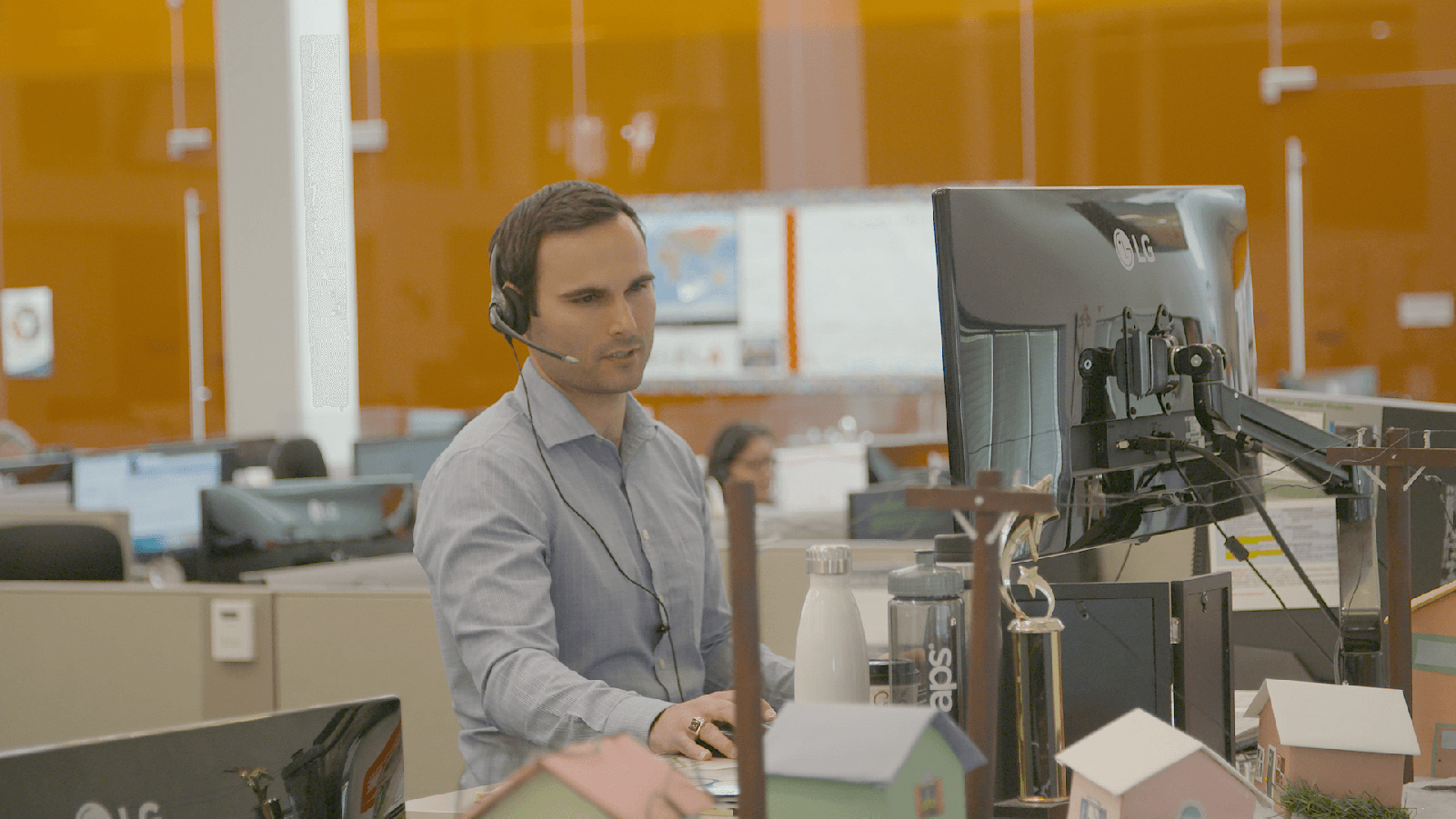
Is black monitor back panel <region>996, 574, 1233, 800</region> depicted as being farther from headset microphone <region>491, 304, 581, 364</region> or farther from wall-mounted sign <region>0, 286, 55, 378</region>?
wall-mounted sign <region>0, 286, 55, 378</region>

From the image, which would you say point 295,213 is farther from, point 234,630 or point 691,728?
point 691,728

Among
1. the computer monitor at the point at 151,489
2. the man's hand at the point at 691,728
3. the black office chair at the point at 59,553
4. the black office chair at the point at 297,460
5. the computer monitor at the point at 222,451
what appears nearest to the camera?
the man's hand at the point at 691,728

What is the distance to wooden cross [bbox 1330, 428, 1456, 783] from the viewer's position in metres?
1.26

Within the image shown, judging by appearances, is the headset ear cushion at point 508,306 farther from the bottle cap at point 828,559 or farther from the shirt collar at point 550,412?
the bottle cap at point 828,559

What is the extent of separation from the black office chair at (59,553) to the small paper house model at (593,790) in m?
2.70

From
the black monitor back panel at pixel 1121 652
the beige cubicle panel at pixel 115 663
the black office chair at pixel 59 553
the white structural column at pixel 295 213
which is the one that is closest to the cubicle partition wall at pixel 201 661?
the beige cubicle panel at pixel 115 663

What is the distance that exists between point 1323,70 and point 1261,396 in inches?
208

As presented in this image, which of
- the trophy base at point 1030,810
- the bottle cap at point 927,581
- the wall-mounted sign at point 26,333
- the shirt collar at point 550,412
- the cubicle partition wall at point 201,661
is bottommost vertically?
the cubicle partition wall at point 201,661

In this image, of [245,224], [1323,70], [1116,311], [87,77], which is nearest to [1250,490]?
[1116,311]

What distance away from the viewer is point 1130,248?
54.9 inches

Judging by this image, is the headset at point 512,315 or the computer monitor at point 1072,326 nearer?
the computer monitor at point 1072,326

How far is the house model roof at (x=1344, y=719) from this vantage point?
1178 mm

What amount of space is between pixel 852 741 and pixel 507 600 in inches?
29.4

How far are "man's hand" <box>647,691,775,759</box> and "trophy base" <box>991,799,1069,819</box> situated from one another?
0.85 ft
